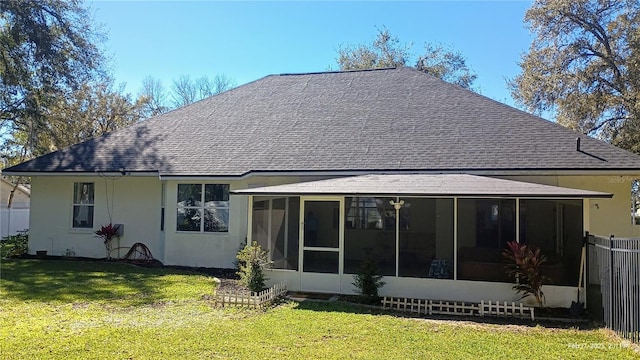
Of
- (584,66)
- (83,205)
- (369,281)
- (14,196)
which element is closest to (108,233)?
(83,205)

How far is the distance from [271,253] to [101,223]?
7800mm

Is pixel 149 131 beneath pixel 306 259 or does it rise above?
above

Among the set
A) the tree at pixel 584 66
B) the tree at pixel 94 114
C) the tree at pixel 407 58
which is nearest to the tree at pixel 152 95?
the tree at pixel 94 114

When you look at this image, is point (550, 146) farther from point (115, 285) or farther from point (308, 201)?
point (115, 285)

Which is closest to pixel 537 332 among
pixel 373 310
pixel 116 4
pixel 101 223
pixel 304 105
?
pixel 373 310

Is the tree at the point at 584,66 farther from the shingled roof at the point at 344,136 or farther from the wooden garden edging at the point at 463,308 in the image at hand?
the wooden garden edging at the point at 463,308

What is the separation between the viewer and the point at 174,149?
52.0 ft

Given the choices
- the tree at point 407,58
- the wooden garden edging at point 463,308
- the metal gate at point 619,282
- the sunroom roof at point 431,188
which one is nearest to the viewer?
the metal gate at point 619,282

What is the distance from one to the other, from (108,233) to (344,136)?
8.45 m

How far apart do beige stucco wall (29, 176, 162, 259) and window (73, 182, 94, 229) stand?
0.16 m

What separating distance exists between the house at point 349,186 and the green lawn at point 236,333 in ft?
6.09

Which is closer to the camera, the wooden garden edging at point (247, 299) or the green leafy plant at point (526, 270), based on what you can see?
the green leafy plant at point (526, 270)

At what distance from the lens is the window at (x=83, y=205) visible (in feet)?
52.8

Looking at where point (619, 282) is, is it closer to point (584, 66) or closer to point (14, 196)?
point (584, 66)
